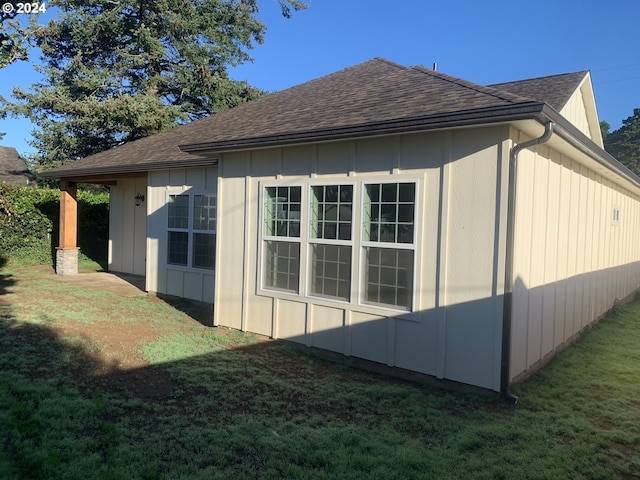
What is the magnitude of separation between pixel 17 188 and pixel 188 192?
8019 millimetres

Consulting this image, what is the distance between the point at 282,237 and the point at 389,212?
1.76 meters

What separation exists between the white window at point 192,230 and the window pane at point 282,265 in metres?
2.84

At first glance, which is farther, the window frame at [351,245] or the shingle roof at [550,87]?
the shingle roof at [550,87]

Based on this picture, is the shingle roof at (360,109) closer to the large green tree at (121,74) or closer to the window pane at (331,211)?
the window pane at (331,211)

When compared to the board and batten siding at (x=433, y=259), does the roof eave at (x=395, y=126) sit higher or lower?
higher

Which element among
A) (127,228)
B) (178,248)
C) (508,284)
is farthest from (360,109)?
(127,228)

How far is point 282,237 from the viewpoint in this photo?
6.61 metres

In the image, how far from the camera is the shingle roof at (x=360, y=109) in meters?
4.74

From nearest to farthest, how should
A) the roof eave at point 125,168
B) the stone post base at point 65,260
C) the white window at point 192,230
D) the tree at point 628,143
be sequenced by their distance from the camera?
the roof eave at point 125,168 < the white window at point 192,230 < the stone post base at point 65,260 < the tree at point 628,143

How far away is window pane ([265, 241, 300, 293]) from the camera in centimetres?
652

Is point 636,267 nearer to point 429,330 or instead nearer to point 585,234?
point 585,234

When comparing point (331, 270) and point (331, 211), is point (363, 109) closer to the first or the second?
point (331, 211)

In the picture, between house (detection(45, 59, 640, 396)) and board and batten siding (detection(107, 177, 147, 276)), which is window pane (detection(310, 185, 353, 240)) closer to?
house (detection(45, 59, 640, 396))

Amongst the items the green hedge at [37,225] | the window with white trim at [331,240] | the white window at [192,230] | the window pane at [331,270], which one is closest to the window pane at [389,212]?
the window with white trim at [331,240]
